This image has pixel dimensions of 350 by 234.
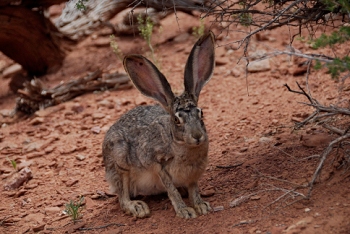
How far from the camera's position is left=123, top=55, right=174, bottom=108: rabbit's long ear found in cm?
500

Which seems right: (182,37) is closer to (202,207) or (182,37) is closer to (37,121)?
(37,121)

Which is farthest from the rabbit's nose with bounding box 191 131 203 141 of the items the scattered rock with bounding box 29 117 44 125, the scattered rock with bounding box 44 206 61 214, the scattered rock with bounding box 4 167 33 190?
the scattered rock with bounding box 29 117 44 125

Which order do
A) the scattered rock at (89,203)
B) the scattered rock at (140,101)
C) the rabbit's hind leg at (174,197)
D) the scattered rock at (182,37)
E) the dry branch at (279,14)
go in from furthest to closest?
the scattered rock at (182,37), the scattered rock at (140,101), the scattered rock at (89,203), the rabbit's hind leg at (174,197), the dry branch at (279,14)

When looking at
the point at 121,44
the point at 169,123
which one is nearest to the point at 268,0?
the point at 169,123

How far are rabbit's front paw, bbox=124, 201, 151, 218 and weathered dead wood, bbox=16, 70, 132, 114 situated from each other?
3337 mm

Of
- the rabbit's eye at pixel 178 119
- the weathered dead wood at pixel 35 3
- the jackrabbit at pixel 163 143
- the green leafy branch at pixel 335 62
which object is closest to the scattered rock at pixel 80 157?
the jackrabbit at pixel 163 143

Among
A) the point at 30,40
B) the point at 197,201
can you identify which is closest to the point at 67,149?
the point at 197,201

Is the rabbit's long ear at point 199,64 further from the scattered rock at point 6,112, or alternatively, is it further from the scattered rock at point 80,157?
the scattered rock at point 6,112

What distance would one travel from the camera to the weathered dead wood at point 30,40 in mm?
8828

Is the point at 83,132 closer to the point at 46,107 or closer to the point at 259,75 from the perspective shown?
the point at 46,107

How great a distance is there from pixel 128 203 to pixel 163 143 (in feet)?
2.40

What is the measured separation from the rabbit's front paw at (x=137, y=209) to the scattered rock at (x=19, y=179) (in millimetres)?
1647

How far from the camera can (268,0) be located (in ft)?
17.6

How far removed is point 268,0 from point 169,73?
3.29m
